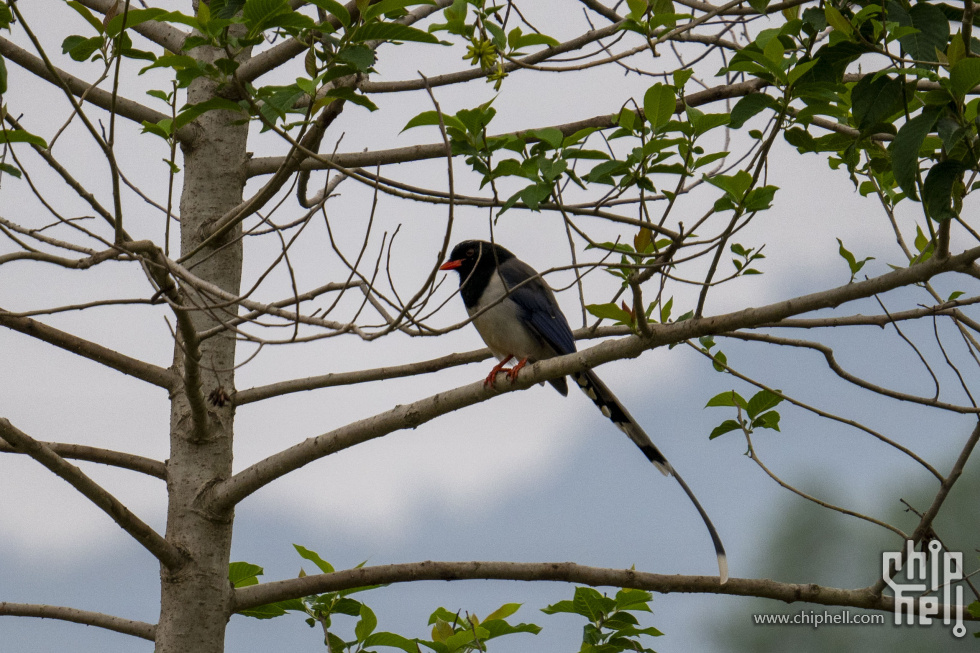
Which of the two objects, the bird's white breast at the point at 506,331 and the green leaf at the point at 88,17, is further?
the bird's white breast at the point at 506,331

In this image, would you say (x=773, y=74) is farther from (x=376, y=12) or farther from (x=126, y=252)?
(x=126, y=252)

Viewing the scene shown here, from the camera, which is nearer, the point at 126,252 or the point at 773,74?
the point at 773,74

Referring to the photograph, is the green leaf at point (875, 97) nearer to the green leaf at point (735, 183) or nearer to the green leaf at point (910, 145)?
the green leaf at point (910, 145)

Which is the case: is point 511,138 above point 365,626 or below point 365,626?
above

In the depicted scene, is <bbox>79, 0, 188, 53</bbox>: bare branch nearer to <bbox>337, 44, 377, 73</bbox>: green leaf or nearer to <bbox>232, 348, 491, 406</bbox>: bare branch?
<bbox>232, 348, 491, 406</bbox>: bare branch

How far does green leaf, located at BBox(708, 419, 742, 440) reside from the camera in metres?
4.03

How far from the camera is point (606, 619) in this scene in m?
4.02

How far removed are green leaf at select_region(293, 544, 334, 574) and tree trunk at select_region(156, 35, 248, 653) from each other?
341 millimetres

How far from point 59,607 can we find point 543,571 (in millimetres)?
2267

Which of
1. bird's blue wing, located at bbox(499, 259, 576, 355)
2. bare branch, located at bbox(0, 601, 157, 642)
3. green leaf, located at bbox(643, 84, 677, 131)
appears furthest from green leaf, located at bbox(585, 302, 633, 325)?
bare branch, located at bbox(0, 601, 157, 642)

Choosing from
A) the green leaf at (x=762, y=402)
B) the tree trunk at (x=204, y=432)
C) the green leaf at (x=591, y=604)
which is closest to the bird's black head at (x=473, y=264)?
the tree trunk at (x=204, y=432)

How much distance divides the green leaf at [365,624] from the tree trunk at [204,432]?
0.65 meters

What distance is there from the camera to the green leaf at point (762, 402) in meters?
3.97

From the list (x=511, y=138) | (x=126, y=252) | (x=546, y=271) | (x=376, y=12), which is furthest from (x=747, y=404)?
(x=126, y=252)
